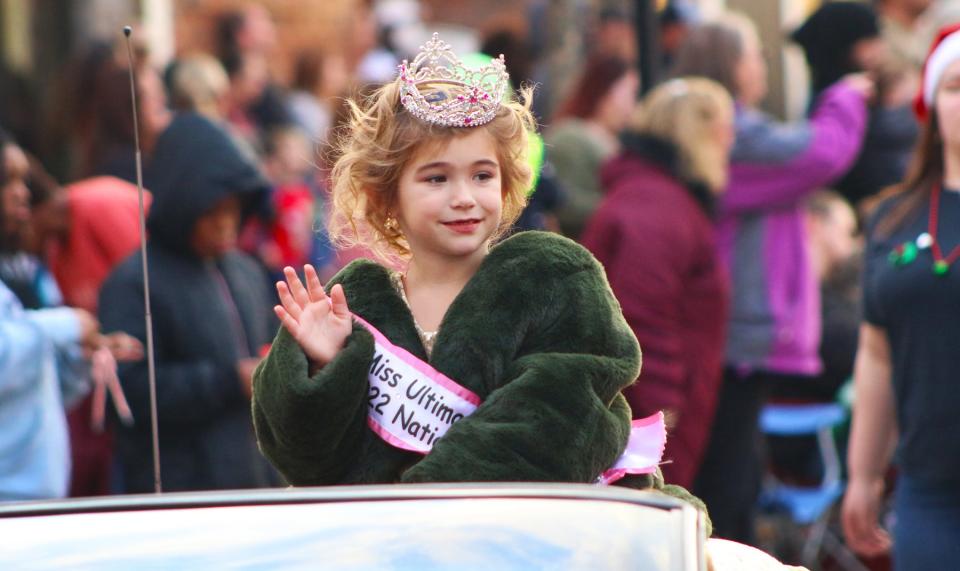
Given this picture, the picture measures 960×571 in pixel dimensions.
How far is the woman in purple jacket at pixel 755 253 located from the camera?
22.6 feet

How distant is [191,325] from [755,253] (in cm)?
246

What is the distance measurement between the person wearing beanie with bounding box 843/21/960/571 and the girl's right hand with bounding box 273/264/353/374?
199 cm

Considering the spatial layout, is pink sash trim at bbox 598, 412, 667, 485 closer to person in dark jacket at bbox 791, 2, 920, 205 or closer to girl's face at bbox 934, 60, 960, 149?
girl's face at bbox 934, 60, 960, 149

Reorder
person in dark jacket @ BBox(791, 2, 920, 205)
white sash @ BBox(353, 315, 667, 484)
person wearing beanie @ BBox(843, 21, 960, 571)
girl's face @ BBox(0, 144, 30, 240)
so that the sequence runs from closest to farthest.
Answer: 1. white sash @ BBox(353, 315, 667, 484)
2. person wearing beanie @ BBox(843, 21, 960, 571)
3. girl's face @ BBox(0, 144, 30, 240)
4. person in dark jacket @ BBox(791, 2, 920, 205)

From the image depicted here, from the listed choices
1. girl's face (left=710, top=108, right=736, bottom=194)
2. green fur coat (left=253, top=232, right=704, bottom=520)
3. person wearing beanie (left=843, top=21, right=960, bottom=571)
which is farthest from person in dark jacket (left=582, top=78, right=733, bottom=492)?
green fur coat (left=253, top=232, right=704, bottom=520)

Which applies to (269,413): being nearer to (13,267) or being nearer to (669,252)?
(13,267)

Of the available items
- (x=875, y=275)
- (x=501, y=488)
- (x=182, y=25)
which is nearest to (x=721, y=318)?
(x=875, y=275)

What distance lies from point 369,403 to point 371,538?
36.6 inches

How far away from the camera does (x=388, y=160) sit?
368 centimetres

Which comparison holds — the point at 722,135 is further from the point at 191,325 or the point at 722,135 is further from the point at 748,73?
the point at 191,325

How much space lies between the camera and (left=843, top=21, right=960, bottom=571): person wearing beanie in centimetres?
474

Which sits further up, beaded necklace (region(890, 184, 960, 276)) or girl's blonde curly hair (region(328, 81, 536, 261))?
girl's blonde curly hair (region(328, 81, 536, 261))

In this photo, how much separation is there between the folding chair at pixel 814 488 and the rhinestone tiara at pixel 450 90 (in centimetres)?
450

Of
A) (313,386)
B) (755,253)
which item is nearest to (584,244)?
(755,253)
